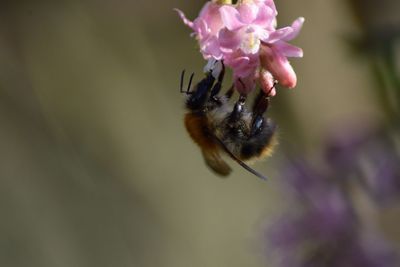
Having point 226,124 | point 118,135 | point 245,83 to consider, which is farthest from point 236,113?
point 118,135

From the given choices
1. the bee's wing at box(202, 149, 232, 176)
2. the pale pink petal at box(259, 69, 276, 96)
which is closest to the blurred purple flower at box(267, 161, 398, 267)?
the bee's wing at box(202, 149, 232, 176)

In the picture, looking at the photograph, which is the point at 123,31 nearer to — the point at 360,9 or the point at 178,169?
the point at 178,169

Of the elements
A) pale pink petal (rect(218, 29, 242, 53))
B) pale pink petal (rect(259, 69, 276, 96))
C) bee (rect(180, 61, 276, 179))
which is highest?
pale pink petal (rect(218, 29, 242, 53))

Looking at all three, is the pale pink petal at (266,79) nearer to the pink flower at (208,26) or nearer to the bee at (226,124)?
the pink flower at (208,26)

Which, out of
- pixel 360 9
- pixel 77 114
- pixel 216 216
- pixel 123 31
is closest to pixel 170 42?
pixel 123 31

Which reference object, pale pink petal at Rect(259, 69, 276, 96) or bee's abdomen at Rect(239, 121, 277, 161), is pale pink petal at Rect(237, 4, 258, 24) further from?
bee's abdomen at Rect(239, 121, 277, 161)

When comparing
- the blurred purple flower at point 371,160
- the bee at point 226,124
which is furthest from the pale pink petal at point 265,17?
the blurred purple flower at point 371,160

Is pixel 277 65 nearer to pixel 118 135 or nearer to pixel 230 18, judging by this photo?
pixel 230 18
